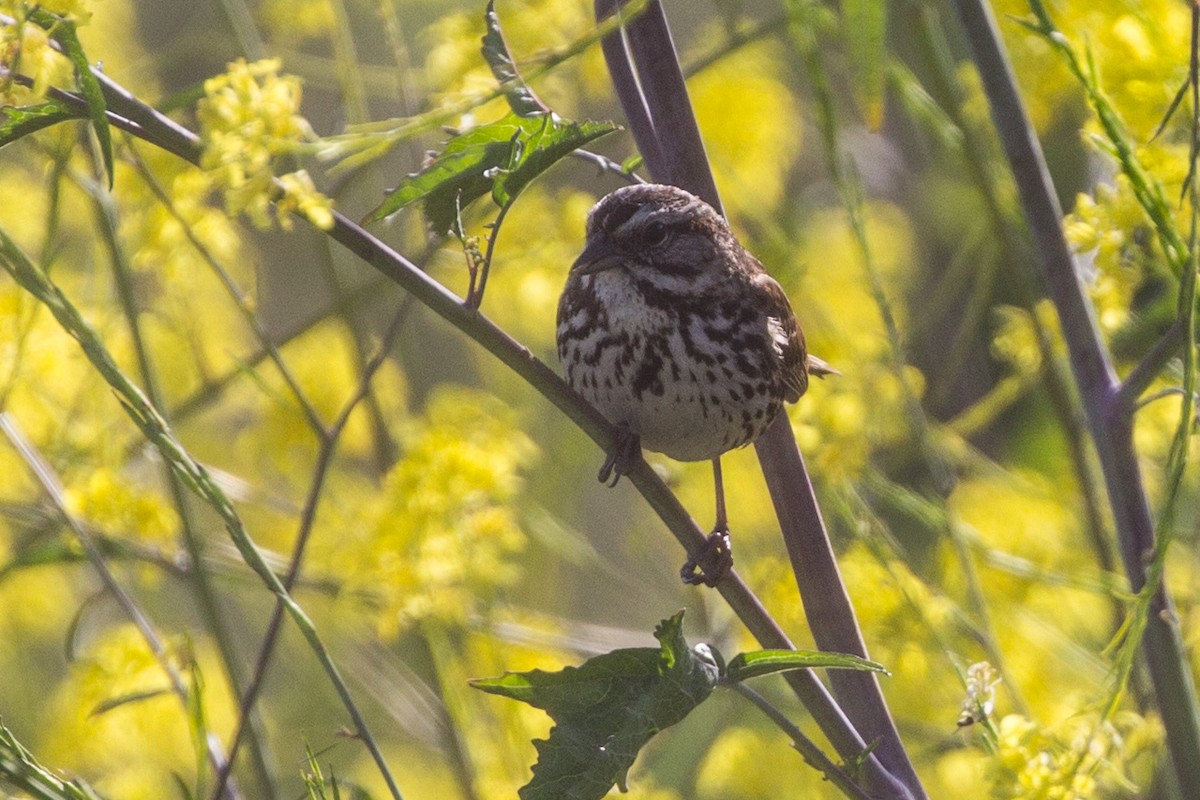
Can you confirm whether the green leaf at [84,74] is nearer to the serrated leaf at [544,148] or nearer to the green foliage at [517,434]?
the green foliage at [517,434]

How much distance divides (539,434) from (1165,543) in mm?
2952

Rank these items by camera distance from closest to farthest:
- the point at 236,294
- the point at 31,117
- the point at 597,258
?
the point at 31,117
the point at 236,294
the point at 597,258

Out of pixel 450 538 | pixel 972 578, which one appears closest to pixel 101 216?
pixel 450 538

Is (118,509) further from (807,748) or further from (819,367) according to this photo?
(807,748)

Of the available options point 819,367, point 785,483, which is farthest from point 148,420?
point 819,367

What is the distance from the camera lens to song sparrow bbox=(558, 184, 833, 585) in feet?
8.51

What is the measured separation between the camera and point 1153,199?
1743 mm

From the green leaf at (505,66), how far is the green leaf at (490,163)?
6 centimetres

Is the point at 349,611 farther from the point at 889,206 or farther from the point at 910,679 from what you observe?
the point at 889,206

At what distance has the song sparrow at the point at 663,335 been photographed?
8.51 feet

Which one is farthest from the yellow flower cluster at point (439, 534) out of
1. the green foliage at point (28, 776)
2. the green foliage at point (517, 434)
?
the green foliage at point (28, 776)

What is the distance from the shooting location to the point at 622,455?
2166 mm

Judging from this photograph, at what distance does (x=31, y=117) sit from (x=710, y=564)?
1175mm

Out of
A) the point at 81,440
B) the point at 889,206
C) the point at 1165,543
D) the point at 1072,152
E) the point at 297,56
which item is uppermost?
the point at 889,206
